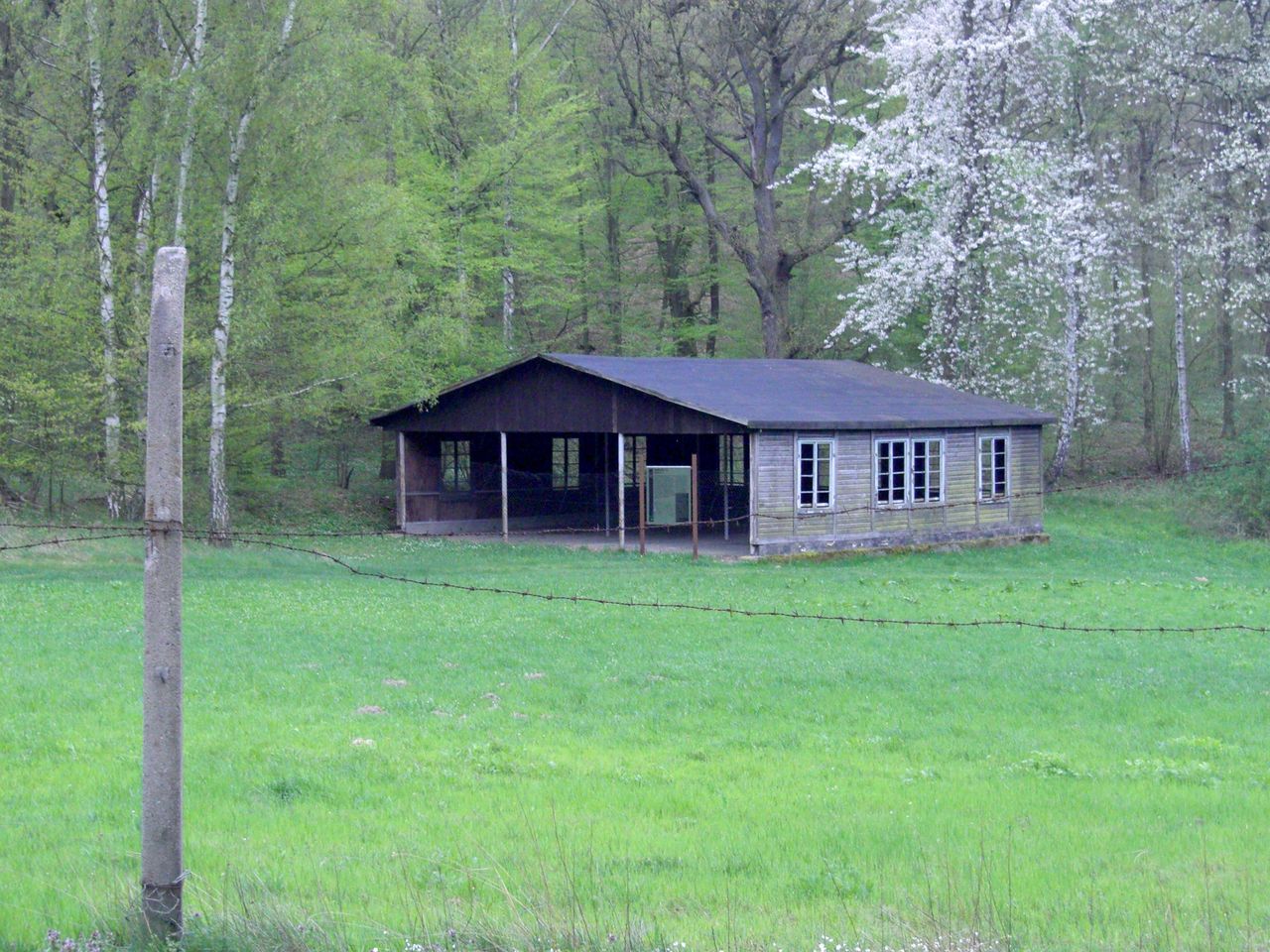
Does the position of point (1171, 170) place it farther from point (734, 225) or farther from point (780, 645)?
point (780, 645)

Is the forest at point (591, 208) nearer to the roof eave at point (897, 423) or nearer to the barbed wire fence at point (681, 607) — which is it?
the roof eave at point (897, 423)

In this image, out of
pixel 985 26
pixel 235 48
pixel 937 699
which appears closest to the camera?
pixel 937 699

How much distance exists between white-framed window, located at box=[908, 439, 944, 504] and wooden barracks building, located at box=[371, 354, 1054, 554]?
0.14 ft

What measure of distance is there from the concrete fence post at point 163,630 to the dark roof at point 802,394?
71.6 feet

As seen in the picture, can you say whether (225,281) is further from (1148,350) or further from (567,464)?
(1148,350)

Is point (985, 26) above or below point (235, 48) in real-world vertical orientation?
above

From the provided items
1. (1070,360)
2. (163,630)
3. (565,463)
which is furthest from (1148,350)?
(163,630)

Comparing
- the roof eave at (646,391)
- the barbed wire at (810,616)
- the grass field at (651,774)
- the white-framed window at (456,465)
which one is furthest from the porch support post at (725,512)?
the grass field at (651,774)

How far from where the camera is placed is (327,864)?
25.1ft

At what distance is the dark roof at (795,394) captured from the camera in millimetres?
29359

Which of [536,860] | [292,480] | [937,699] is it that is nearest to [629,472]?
[292,480]

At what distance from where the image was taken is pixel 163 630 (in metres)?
6.50

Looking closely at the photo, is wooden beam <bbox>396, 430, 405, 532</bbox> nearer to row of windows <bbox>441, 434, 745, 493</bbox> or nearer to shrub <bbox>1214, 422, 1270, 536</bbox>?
row of windows <bbox>441, 434, 745, 493</bbox>

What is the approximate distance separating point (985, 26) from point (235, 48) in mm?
19805
